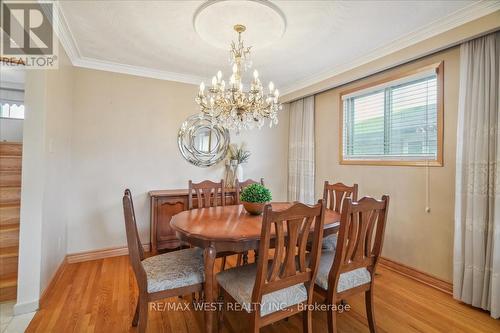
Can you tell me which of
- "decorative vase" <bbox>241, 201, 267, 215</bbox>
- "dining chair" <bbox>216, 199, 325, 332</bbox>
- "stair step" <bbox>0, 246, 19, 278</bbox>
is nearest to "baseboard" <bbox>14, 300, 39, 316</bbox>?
"stair step" <bbox>0, 246, 19, 278</bbox>

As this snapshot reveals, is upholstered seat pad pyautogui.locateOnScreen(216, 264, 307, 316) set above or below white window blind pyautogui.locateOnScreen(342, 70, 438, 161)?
below

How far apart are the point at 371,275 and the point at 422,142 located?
5.40 feet

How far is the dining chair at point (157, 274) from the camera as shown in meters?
1.50

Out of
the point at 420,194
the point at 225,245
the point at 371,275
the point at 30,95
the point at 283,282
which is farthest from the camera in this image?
the point at 420,194

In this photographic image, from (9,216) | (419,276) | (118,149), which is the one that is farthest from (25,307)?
(419,276)

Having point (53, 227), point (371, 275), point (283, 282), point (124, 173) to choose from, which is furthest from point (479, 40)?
point (53, 227)

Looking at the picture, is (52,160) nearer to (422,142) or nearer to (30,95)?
(30,95)

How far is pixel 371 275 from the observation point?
5.86ft

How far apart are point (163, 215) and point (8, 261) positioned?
1.44 metres

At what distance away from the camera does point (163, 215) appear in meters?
3.17

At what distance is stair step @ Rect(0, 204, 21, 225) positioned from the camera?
2256 mm

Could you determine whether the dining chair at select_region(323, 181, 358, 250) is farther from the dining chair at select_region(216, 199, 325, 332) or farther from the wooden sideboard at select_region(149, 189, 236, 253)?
the wooden sideboard at select_region(149, 189, 236, 253)

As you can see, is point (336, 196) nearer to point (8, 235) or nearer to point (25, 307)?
point (25, 307)

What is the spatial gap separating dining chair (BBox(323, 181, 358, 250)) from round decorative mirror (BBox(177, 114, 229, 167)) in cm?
185
